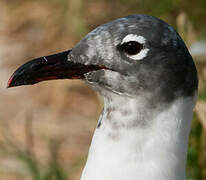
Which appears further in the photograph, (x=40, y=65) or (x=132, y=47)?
(x=40, y=65)

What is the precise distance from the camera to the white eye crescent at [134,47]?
1.87m

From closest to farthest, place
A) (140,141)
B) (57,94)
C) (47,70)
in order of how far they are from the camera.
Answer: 1. (140,141)
2. (47,70)
3. (57,94)

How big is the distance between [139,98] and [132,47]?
174 mm

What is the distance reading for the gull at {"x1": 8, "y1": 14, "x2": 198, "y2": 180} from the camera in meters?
1.85

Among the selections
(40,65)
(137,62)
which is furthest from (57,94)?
(137,62)

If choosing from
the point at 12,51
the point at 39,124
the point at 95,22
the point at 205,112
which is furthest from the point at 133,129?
the point at 12,51

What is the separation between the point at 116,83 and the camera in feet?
6.19

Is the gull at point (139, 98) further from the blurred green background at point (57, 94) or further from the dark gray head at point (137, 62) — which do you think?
the blurred green background at point (57, 94)

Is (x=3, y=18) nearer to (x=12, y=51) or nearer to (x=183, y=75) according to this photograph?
(x=12, y=51)

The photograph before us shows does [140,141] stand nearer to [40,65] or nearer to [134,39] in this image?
[134,39]

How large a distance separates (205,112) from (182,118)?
98cm

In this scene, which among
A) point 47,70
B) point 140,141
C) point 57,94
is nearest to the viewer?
point 140,141

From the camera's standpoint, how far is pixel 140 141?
6.07 ft

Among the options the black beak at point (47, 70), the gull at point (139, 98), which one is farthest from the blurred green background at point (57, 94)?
the black beak at point (47, 70)
